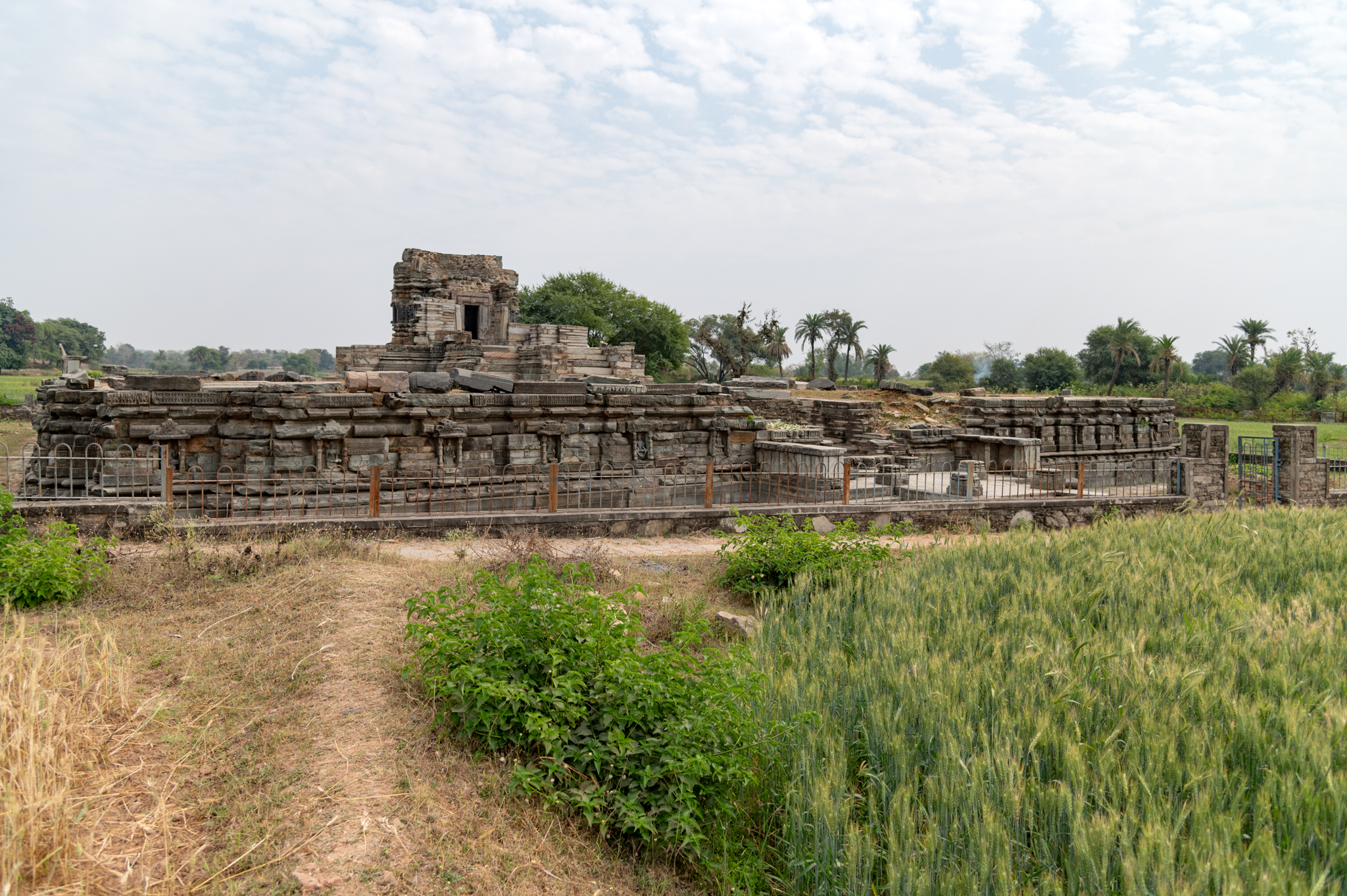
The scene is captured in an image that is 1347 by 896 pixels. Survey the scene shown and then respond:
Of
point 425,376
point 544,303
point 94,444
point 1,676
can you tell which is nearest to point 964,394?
point 425,376

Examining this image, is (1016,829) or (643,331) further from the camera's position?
(643,331)

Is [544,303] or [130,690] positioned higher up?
[544,303]

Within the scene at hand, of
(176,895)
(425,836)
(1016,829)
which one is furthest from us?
(425,836)

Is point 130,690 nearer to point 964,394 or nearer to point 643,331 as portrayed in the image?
point 964,394

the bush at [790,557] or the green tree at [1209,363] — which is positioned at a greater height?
the green tree at [1209,363]

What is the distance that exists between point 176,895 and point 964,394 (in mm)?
23647

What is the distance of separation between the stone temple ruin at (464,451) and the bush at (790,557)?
2.39 meters

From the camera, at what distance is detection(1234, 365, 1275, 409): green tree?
136 ft

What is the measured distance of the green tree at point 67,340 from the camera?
69.0 m

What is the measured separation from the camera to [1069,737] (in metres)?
3.33

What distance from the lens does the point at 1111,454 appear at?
2162cm

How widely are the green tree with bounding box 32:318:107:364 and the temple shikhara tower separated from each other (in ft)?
195

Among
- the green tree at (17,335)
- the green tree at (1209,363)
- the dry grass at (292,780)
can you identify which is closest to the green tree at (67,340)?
the green tree at (17,335)

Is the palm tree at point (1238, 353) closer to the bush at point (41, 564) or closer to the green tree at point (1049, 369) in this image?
the green tree at point (1049, 369)
